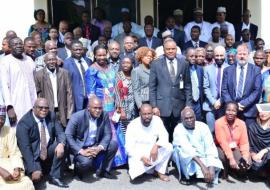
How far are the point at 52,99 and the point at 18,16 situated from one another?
3.24 m

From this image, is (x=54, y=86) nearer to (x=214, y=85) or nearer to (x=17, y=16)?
(x=214, y=85)

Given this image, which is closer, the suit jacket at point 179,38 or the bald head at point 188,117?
the bald head at point 188,117

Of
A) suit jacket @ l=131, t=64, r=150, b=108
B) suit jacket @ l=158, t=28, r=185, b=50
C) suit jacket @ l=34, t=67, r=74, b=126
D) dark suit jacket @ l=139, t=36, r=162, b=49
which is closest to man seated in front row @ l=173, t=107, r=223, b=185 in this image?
suit jacket @ l=131, t=64, r=150, b=108

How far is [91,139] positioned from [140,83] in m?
1.05

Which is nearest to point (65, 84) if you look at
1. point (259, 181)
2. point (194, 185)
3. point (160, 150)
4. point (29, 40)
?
point (29, 40)

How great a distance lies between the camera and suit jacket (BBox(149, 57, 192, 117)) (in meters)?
6.79

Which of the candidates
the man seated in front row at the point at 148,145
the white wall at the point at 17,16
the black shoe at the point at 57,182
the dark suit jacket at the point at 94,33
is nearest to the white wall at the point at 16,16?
the white wall at the point at 17,16

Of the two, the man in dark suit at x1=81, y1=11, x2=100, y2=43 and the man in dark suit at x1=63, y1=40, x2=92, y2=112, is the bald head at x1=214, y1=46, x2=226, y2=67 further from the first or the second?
the man in dark suit at x1=81, y1=11, x2=100, y2=43

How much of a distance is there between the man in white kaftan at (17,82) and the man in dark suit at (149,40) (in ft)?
8.14

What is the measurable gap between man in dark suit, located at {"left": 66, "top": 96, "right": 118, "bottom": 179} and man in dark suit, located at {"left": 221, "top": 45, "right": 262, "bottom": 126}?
71.9 inches

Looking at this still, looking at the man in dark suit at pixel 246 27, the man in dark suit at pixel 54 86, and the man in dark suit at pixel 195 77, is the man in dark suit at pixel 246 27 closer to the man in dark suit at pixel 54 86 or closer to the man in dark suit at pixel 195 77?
the man in dark suit at pixel 195 77

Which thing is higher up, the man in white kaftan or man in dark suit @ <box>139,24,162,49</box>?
man in dark suit @ <box>139,24,162,49</box>

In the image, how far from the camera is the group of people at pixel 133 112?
647 centimetres

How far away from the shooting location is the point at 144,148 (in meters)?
→ 6.77
